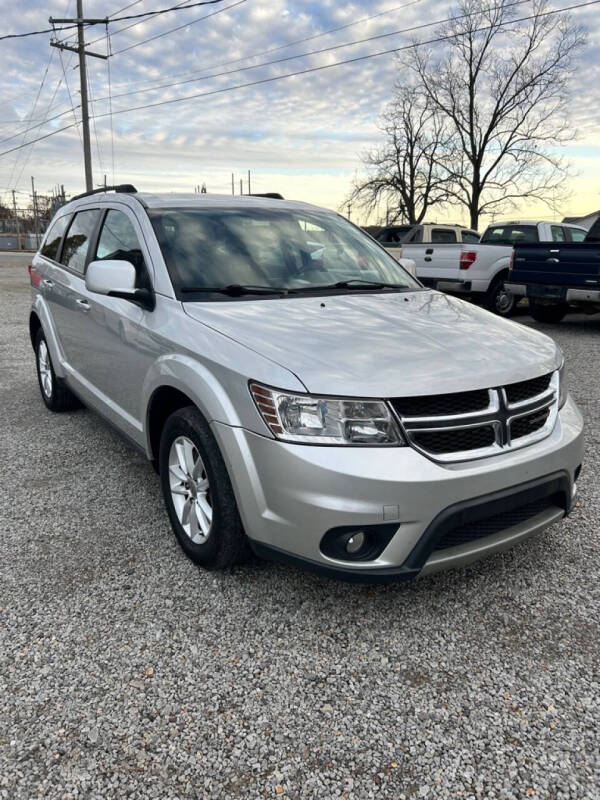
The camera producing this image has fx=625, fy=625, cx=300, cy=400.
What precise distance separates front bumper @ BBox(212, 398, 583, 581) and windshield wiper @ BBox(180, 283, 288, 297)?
2.87 ft

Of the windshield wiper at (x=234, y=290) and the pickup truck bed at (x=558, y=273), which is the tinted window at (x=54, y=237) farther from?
the pickup truck bed at (x=558, y=273)

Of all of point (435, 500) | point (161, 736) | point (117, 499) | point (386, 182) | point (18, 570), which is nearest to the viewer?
point (161, 736)

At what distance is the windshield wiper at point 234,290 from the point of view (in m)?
3.14

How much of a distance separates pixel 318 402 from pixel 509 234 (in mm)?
11829

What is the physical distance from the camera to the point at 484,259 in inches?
465

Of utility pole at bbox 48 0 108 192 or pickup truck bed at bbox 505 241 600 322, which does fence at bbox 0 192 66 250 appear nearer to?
utility pole at bbox 48 0 108 192

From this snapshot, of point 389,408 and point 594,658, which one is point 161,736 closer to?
point 389,408

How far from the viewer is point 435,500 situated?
229 cm

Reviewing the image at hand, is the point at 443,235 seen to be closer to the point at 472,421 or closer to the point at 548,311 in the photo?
the point at 548,311

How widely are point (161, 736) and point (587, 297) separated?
9292 mm

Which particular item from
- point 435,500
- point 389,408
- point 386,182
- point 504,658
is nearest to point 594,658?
point 504,658

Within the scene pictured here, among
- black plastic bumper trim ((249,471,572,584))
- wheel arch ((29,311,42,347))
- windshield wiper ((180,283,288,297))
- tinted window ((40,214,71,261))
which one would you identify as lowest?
black plastic bumper trim ((249,471,572,584))

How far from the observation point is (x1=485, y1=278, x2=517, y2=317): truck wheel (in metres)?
11.7

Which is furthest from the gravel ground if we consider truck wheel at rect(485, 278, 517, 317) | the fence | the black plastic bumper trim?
the fence
